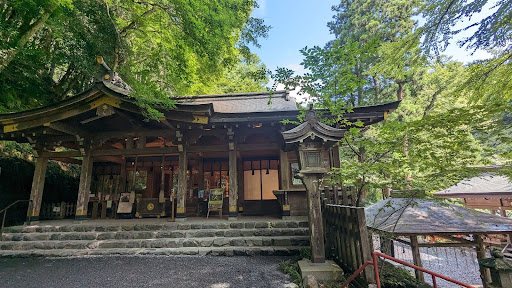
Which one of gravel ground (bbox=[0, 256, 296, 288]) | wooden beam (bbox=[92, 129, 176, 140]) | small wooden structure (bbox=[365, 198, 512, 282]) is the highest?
wooden beam (bbox=[92, 129, 176, 140])

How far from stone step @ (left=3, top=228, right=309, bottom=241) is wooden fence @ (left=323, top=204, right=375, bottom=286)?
145 cm

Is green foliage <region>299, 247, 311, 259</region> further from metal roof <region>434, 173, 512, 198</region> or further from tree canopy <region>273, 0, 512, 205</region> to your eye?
metal roof <region>434, 173, 512, 198</region>

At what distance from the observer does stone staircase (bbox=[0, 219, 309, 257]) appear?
5.36 meters

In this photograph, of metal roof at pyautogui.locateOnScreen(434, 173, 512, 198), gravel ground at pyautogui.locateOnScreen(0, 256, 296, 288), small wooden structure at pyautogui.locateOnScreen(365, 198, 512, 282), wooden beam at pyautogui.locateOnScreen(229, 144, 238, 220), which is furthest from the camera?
metal roof at pyautogui.locateOnScreen(434, 173, 512, 198)

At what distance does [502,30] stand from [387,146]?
2.28m

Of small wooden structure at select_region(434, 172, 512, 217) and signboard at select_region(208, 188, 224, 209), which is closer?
signboard at select_region(208, 188, 224, 209)

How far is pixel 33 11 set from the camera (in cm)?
691

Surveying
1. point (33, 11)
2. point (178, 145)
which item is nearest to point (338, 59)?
point (178, 145)

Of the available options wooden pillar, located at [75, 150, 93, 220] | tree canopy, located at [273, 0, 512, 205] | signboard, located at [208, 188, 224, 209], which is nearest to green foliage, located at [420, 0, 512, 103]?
tree canopy, located at [273, 0, 512, 205]

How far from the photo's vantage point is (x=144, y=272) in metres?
4.24

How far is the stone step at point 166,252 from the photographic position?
514 cm

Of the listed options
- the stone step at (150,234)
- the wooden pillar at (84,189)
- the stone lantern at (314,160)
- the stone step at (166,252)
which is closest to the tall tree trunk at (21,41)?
the wooden pillar at (84,189)

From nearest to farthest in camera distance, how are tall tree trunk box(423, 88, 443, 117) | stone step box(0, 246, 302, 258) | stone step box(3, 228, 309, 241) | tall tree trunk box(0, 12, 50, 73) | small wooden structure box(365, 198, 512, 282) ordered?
1. small wooden structure box(365, 198, 512, 282)
2. stone step box(0, 246, 302, 258)
3. stone step box(3, 228, 309, 241)
4. tall tree trunk box(0, 12, 50, 73)
5. tall tree trunk box(423, 88, 443, 117)

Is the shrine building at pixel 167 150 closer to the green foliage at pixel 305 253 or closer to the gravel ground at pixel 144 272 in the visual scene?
the green foliage at pixel 305 253
